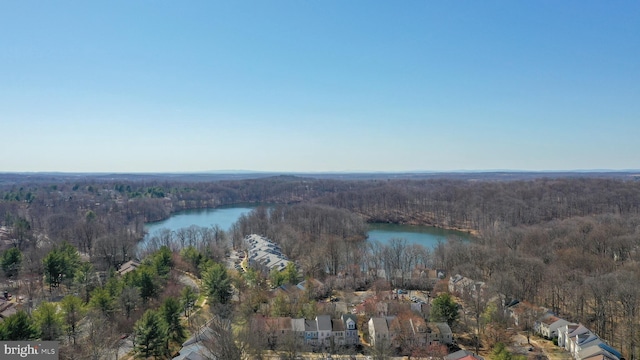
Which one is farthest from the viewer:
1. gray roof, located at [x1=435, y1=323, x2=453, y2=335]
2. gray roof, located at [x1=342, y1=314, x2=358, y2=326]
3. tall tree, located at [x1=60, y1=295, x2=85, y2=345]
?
gray roof, located at [x1=342, y1=314, x2=358, y2=326]

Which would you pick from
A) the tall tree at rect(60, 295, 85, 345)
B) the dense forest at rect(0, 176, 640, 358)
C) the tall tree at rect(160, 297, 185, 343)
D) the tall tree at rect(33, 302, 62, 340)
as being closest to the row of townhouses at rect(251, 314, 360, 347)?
the tall tree at rect(160, 297, 185, 343)

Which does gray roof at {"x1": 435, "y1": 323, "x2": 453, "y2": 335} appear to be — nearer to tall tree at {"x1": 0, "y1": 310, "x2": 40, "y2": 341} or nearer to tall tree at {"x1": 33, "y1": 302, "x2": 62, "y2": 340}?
tall tree at {"x1": 33, "y1": 302, "x2": 62, "y2": 340}

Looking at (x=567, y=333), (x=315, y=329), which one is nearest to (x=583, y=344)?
(x=567, y=333)

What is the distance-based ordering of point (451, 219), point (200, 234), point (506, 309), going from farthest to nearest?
point (451, 219) < point (200, 234) < point (506, 309)

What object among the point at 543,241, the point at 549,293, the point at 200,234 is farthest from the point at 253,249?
the point at 543,241

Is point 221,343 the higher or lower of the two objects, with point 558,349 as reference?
higher

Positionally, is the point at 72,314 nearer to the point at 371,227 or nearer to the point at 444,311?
the point at 444,311

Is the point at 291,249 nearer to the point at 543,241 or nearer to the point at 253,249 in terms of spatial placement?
the point at 253,249
